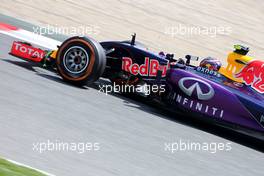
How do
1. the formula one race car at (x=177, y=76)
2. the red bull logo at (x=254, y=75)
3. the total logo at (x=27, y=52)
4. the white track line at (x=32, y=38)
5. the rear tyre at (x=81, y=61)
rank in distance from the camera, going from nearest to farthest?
the formula one race car at (x=177, y=76) < the red bull logo at (x=254, y=75) < the rear tyre at (x=81, y=61) < the total logo at (x=27, y=52) < the white track line at (x=32, y=38)

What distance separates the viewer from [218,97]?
8922 mm

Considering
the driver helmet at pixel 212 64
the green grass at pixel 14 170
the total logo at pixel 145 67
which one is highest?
the driver helmet at pixel 212 64

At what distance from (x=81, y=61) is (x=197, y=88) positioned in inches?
73.2

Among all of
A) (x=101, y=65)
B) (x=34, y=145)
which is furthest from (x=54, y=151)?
(x=101, y=65)

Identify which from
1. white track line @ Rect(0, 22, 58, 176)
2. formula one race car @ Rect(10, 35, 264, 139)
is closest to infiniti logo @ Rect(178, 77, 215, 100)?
formula one race car @ Rect(10, 35, 264, 139)

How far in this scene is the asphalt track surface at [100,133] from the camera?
21.0 ft

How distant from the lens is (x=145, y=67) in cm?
986

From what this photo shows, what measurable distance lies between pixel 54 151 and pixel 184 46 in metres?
10.9

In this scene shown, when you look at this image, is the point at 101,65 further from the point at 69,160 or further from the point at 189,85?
the point at 69,160

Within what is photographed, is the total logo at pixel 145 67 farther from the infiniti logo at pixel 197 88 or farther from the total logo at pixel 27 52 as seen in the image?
the total logo at pixel 27 52

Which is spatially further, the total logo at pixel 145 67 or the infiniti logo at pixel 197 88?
the total logo at pixel 145 67

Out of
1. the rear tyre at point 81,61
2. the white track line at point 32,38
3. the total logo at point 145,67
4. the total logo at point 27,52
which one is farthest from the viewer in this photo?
the white track line at point 32,38

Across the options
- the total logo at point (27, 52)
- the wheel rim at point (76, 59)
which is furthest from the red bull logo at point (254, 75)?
the total logo at point (27, 52)

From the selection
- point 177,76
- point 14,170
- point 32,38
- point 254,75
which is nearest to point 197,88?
point 177,76
